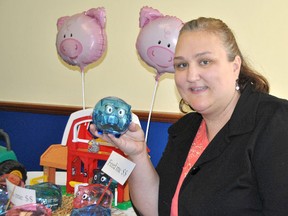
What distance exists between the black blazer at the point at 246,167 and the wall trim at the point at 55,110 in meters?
0.98

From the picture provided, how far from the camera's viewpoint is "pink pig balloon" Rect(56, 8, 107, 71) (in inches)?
65.2

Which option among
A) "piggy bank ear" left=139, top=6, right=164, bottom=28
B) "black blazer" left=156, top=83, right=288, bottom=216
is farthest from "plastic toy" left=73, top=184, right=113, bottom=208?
"piggy bank ear" left=139, top=6, right=164, bottom=28

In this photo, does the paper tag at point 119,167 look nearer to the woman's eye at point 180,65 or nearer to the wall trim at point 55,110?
the woman's eye at point 180,65

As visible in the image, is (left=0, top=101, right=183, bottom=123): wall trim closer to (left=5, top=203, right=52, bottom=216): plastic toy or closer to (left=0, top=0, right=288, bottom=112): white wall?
(left=0, top=0, right=288, bottom=112): white wall

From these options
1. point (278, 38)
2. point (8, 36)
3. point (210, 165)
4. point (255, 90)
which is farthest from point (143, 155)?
point (8, 36)

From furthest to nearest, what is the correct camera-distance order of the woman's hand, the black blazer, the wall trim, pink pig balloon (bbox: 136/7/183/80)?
the wall trim, pink pig balloon (bbox: 136/7/183/80), the woman's hand, the black blazer

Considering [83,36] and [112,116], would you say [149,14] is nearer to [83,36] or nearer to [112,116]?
[83,36]

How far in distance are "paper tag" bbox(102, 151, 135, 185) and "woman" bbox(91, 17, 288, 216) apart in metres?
0.04

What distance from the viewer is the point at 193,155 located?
1.24 meters

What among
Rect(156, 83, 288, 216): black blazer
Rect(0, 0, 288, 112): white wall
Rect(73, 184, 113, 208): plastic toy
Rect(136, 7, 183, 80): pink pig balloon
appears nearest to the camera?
Rect(156, 83, 288, 216): black blazer

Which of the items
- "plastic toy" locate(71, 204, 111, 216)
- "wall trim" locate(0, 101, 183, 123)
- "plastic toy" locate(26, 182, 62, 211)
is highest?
"wall trim" locate(0, 101, 183, 123)

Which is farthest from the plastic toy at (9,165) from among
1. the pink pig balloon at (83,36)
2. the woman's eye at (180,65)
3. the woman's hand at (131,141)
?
the woman's eye at (180,65)

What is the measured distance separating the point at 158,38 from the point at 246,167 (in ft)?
2.38

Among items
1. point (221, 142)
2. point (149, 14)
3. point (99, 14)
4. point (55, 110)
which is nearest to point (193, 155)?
point (221, 142)
